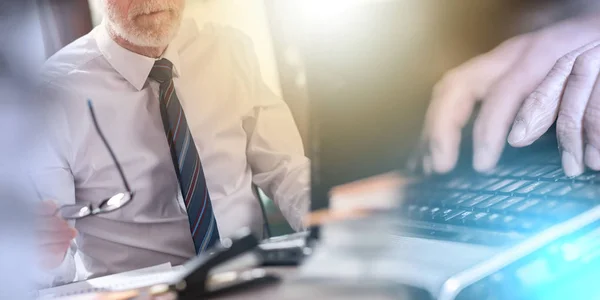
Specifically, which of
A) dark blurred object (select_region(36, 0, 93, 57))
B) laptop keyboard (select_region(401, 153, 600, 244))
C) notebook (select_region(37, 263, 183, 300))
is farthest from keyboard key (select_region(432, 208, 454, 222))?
dark blurred object (select_region(36, 0, 93, 57))

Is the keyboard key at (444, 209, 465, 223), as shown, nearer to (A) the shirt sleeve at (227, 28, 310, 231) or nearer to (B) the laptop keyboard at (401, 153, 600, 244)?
(B) the laptop keyboard at (401, 153, 600, 244)

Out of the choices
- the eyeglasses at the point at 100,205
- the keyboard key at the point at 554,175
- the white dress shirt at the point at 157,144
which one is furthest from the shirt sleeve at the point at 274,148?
the keyboard key at the point at 554,175

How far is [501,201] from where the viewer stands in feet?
1.51

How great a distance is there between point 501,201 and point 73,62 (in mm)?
357

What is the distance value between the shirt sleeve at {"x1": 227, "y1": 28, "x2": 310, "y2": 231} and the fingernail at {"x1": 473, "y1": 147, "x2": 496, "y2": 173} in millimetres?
179

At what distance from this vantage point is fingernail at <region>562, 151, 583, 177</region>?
49 centimetres

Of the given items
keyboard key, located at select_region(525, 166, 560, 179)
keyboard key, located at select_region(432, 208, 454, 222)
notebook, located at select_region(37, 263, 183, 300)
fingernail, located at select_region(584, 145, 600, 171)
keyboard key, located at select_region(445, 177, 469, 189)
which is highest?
fingernail, located at select_region(584, 145, 600, 171)

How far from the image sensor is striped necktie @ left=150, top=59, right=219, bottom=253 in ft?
1.47

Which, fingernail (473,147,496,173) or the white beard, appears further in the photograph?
fingernail (473,147,496,173)

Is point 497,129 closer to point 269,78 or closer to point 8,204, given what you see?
point 269,78

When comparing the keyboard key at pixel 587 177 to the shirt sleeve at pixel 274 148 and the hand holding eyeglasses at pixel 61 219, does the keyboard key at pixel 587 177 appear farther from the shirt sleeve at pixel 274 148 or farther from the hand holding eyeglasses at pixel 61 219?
the hand holding eyeglasses at pixel 61 219

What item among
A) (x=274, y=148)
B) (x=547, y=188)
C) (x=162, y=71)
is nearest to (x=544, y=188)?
(x=547, y=188)

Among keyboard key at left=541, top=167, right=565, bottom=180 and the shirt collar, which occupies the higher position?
the shirt collar

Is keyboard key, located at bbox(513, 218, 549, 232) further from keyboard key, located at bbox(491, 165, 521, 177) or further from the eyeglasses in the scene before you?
the eyeglasses
